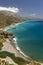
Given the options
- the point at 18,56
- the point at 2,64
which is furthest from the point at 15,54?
the point at 2,64

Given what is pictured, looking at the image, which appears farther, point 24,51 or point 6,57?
point 24,51

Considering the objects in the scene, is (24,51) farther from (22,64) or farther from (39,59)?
(22,64)

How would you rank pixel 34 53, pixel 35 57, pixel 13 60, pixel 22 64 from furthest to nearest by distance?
1. pixel 34 53
2. pixel 35 57
3. pixel 13 60
4. pixel 22 64

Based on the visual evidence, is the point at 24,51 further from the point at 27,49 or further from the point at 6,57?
the point at 6,57

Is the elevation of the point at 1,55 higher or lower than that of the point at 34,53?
lower

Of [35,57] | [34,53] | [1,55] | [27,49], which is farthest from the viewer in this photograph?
[27,49]

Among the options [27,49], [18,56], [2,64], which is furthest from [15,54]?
[2,64]

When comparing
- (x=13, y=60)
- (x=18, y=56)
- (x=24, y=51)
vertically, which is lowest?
(x=13, y=60)

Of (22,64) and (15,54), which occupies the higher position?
(15,54)

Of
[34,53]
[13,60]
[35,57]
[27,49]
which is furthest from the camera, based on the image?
[27,49]
